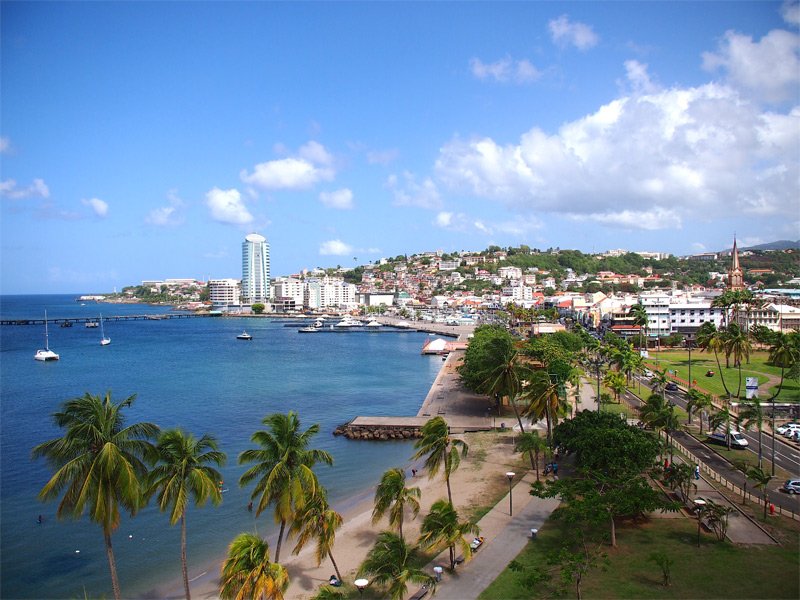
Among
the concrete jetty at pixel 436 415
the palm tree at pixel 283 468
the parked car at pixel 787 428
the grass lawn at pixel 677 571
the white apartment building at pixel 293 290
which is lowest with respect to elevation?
the concrete jetty at pixel 436 415

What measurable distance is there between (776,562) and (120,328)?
121m

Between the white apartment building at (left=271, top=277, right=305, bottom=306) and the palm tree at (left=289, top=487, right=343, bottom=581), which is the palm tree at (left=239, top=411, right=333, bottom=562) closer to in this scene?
the palm tree at (left=289, top=487, right=343, bottom=581)

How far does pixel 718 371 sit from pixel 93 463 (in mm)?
47951

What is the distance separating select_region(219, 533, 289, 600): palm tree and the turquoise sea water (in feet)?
24.9

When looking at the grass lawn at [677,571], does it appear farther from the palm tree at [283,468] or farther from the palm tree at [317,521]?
the palm tree at [283,468]

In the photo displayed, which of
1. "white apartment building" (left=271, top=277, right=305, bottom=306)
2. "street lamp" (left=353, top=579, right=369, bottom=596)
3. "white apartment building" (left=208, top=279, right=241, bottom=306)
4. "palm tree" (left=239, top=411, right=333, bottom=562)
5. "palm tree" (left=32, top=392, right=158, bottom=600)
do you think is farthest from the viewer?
"white apartment building" (left=208, top=279, right=241, bottom=306)

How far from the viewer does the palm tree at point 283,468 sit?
1420 cm

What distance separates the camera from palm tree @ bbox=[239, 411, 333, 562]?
14.2m

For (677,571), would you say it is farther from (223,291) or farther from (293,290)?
(223,291)

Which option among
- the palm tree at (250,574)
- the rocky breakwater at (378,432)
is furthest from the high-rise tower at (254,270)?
the palm tree at (250,574)

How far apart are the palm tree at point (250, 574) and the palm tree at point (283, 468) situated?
7.02ft

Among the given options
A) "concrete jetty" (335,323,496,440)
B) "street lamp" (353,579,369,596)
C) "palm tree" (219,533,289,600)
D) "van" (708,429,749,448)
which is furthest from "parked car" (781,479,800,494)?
"palm tree" (219,533,289,600)

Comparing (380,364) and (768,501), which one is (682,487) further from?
(380,364)

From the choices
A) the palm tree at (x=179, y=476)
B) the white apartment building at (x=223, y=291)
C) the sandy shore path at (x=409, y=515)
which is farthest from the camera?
the white apartment building at (x=223, y=291)
